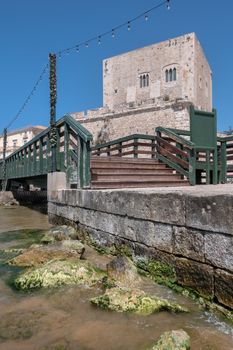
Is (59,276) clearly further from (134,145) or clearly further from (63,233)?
(134,145)

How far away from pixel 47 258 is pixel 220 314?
2.42 metres

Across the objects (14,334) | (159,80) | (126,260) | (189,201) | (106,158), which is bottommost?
(14,334)

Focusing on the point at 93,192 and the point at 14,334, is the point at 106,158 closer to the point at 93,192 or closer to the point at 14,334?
the point at 93,192

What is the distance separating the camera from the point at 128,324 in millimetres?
2873

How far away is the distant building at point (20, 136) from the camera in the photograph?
6116 centimetres

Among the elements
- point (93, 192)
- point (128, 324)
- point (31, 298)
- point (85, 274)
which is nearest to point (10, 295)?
point (31, 298)

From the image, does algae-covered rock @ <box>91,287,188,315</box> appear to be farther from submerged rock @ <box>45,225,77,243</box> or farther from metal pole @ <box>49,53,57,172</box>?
metal pole @ <box>49,53,57,172</box>

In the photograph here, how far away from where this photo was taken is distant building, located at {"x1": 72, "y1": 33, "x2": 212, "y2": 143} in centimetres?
→ 3206

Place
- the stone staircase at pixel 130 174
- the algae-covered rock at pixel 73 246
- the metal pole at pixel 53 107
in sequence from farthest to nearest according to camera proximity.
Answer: the metal pole at pixel 53 107 < the stone staircase at pixel 130 174 < the algae-covered rock at pixel 73 246

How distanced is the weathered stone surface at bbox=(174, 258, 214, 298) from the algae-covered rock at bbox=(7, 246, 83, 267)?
164 cm

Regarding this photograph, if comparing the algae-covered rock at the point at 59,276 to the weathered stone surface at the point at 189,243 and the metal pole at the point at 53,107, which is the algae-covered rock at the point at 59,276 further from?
the metal pole at the point at 53,107

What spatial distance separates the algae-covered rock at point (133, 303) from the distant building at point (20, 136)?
59.4m

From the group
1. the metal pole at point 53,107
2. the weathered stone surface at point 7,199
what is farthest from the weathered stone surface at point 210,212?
the weathered stone surface at point 7,199

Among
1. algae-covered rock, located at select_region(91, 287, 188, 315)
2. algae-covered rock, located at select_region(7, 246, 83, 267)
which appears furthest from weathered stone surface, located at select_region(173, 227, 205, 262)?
algae-covered rock, located at select_region(7, 246, 83, 267)
